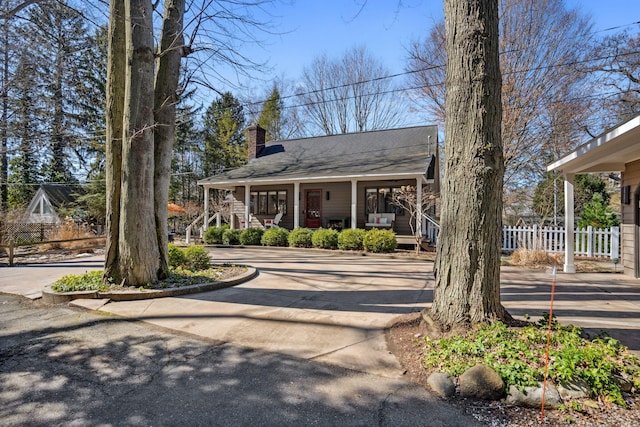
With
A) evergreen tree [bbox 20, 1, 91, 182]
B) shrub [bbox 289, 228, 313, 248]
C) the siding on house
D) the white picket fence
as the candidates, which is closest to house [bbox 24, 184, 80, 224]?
evergreen tree [bbox 20, 1, 91, 182]

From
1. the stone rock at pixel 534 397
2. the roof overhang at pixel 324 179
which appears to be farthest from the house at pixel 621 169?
the stone rock at pixel 534 397

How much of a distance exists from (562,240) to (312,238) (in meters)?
8.66

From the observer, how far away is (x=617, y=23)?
11.2 meters

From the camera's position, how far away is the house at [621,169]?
5.96m

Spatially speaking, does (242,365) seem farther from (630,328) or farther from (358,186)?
(358,186)

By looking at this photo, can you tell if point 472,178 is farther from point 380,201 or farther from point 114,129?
point 380,201

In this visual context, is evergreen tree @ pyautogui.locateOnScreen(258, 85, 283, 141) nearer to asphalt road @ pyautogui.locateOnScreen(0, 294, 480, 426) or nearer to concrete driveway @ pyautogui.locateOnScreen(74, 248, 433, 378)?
concrete driveway @ pyautogui.locateOnScreen(74, 248, 433, 378)

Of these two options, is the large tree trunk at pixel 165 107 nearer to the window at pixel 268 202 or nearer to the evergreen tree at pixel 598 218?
the window at pixel 268 202

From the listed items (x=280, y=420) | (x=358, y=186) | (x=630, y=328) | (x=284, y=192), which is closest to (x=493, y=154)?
(x=630, y=328)

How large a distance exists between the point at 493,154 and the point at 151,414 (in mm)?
3730

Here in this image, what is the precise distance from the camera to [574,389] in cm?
242

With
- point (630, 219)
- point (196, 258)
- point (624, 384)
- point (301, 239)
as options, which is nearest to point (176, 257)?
point (196, 258)

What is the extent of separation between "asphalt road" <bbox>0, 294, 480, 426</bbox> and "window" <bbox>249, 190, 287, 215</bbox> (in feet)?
44.2

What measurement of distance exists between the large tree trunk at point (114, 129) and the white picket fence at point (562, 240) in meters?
11.4
